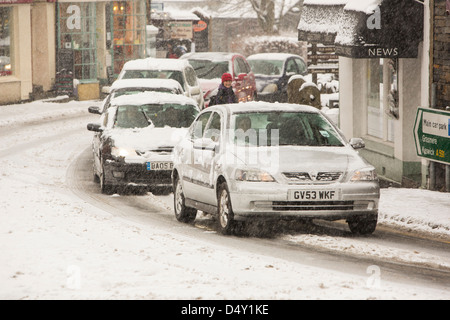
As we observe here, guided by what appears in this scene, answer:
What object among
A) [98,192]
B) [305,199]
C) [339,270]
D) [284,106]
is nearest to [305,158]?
[305,199]

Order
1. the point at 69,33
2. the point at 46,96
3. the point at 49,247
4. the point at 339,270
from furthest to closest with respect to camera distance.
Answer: the point at 69,33, the point at 46,96, the point at 49,247, the point at 339,270

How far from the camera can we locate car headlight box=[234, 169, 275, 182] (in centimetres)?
1177

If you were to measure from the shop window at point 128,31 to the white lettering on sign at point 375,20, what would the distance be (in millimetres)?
29824

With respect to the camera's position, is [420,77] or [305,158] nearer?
[305,158]

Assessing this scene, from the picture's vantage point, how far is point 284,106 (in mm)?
13352

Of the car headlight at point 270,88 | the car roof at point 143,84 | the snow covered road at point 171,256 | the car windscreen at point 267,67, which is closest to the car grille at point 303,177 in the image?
the snow covered road at point 171,256

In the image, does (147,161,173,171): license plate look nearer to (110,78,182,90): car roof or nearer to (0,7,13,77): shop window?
(110,78,182,90): car roof

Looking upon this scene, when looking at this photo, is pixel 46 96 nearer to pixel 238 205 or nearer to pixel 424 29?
pixel 424 29

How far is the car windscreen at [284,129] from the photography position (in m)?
12.7

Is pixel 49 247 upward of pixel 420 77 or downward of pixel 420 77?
downward

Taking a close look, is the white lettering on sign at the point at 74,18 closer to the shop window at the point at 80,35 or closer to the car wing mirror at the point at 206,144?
the shop window at the point at 80,35

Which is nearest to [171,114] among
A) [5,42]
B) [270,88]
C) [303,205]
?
[303,205]

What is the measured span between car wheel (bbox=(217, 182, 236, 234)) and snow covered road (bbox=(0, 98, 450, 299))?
182 mm
